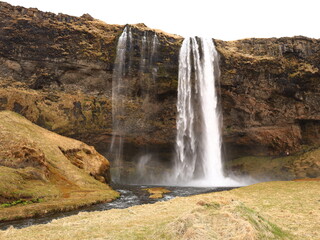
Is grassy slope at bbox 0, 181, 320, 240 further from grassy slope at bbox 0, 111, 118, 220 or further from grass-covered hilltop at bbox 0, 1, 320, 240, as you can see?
grass-covered hilltop at bbox 0, 1, 320, 240

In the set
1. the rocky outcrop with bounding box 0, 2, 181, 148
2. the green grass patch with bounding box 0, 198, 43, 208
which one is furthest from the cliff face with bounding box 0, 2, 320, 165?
the green grass patch with bounding box 0, 198, 43, 208

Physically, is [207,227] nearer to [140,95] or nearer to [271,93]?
[140,95]

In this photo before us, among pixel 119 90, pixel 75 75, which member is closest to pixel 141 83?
pixel 119 90

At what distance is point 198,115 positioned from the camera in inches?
1934

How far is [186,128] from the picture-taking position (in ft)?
161

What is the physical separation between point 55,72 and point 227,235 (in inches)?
1726

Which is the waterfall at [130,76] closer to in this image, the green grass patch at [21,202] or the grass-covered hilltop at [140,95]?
the grass-covered hilltop at [140,95]

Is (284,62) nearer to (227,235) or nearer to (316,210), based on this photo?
(316,210)

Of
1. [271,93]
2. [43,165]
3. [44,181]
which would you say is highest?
[271,93]

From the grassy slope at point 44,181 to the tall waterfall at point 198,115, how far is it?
902 inches

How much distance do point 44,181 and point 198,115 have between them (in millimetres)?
32659

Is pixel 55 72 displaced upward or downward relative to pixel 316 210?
upward

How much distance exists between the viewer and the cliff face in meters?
42.7

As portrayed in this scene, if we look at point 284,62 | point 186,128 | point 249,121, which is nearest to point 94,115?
point 186,128
